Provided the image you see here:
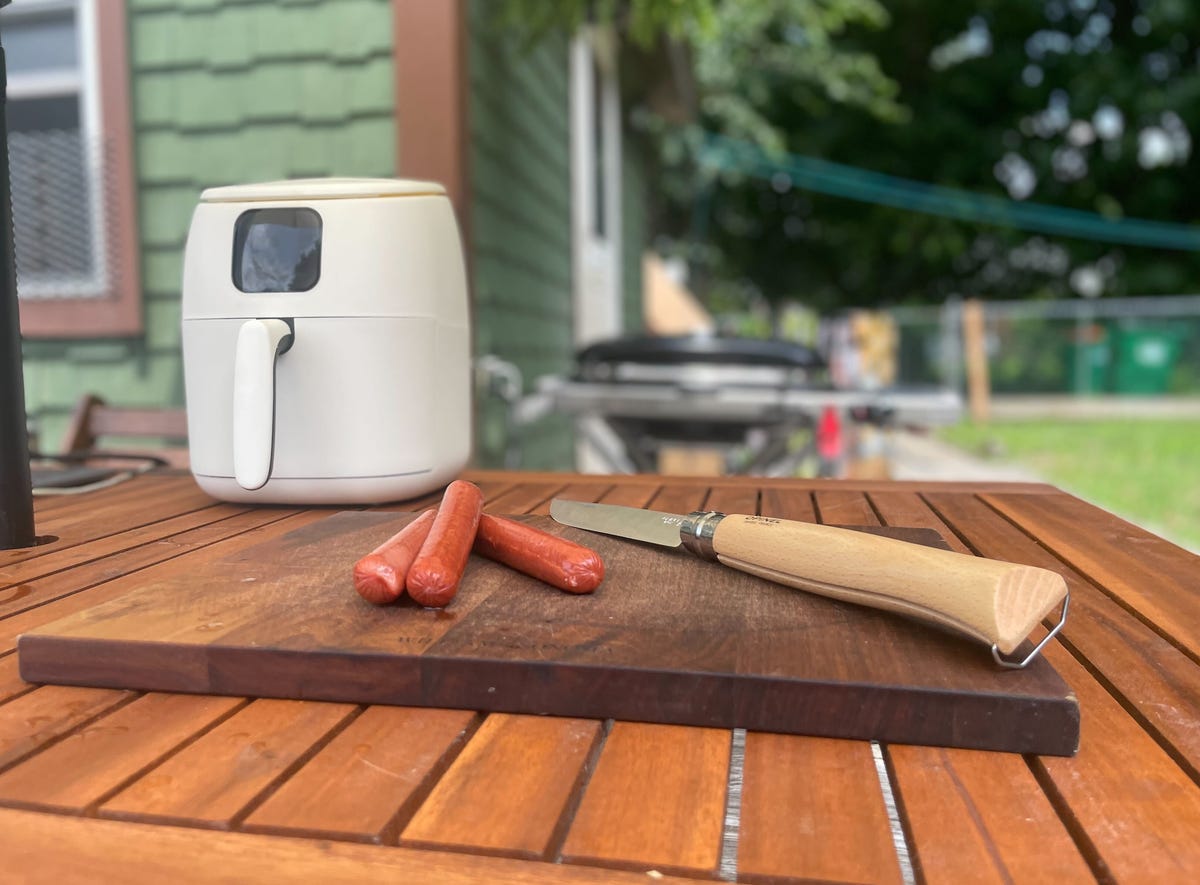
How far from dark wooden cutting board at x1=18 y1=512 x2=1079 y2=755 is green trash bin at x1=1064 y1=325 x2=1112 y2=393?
13.8 metres

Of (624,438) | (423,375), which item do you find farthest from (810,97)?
(423,375)

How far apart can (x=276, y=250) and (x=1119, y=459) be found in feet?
30.1

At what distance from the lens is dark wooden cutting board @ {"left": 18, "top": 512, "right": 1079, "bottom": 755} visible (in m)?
0.56

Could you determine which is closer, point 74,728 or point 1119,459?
point 74,728

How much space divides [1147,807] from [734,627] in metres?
0.26

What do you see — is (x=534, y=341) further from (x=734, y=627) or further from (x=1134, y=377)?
(x=1134, y=377)

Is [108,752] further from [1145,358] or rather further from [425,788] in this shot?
[1145,358]

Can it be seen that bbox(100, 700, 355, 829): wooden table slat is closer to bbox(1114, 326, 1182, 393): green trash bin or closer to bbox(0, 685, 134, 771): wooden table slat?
bbox(0, 685, 134, 771): wooden table slat

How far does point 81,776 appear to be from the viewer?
1.69ft

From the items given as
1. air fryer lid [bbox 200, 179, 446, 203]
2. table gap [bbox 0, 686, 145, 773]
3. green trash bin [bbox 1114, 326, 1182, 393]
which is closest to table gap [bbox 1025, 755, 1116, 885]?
table gap [bbox 0, 686, 145, 773]

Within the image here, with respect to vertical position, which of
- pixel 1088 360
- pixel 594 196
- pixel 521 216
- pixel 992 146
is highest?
pixel 992 146

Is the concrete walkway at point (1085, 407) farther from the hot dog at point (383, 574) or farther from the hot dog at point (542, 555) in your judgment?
the hot dog at point (383, 574)

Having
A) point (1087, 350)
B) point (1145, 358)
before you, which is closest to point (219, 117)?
point (1087, 350)

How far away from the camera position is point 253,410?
98 cm
